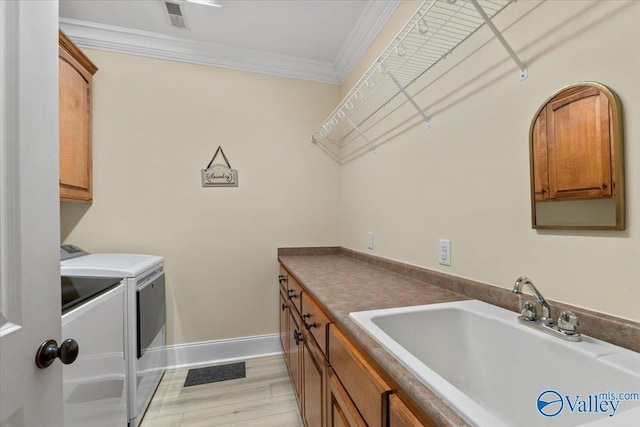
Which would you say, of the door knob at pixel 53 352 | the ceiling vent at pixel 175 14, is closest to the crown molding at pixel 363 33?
the ceiling vent at pixel 175 14

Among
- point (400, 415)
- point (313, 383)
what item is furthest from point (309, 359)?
point (400, 415)

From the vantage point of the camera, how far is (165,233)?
2.26 meters

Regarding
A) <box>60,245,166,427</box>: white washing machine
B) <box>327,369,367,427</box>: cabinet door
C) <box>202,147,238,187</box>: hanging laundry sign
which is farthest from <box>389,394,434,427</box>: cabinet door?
<box>202,147,238,187</box>: hanging laundry sign

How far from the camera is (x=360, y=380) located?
0.75 metres

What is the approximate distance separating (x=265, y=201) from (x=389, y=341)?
6.42 ft

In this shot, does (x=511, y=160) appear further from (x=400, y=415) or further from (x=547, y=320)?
(x=400, y=415)

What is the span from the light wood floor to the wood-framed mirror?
1.72 m

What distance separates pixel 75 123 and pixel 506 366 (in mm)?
2733

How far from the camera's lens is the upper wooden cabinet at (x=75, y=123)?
1.75 m

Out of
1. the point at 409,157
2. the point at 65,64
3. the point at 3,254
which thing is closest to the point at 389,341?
the point at 3,254

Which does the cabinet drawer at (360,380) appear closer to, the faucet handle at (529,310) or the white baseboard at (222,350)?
the faucet handle at (529,310)

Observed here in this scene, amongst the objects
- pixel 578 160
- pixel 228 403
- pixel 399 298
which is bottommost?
pixel 228 403

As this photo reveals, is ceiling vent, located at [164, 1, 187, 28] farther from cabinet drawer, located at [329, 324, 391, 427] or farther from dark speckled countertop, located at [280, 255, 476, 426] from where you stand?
cabinet drawer, located at [329, 324, 391, 427]

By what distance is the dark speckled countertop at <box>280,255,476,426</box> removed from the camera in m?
0.53
